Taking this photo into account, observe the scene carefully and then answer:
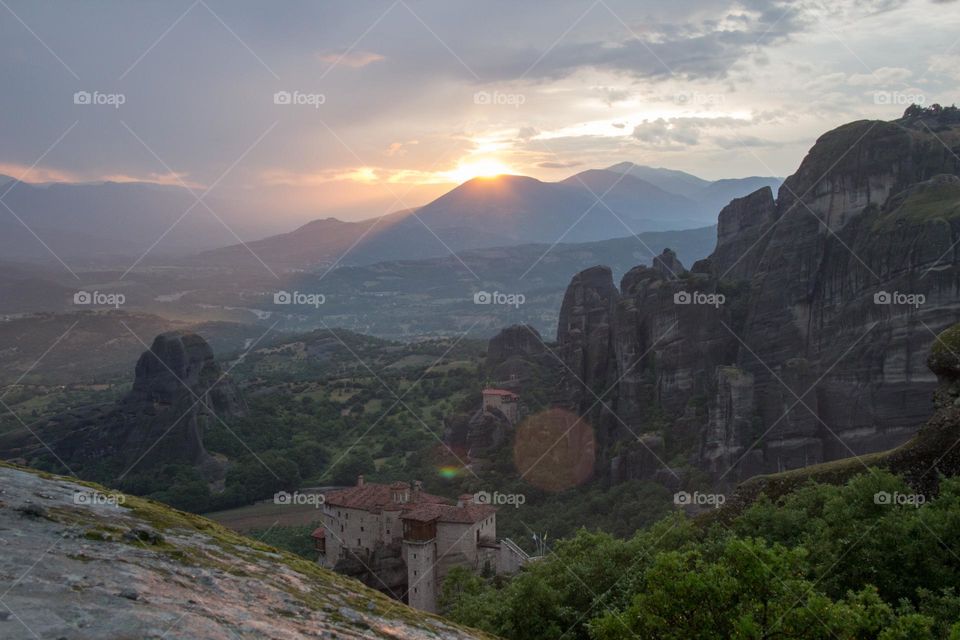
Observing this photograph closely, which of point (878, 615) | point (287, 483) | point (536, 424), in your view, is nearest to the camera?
point (878, 615)

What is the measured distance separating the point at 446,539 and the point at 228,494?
44.9 meters

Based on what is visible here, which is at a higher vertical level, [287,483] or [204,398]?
[204,398]

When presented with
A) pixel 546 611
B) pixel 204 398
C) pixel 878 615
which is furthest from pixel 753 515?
pixel 204 398

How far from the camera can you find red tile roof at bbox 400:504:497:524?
3738 cm

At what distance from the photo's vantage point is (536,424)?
73312 millimetres

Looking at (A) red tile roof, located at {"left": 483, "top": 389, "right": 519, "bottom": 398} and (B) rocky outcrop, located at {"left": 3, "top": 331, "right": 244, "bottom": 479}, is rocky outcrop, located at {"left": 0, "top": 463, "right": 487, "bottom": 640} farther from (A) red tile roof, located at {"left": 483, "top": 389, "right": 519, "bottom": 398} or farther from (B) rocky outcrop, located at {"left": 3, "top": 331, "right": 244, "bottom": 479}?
(B) rocky outcrop, located at {"left": 3, "top": 331, "right": 244, "bottom": 479}

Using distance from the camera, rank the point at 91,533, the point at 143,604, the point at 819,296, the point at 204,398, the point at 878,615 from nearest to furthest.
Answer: the point at 143,604
the point at 91,533
the point at 878,615
the point at 819,296
the point at 204,398

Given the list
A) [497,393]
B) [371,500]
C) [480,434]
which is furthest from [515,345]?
[371,500]

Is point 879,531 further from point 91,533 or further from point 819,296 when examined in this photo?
point 819,296

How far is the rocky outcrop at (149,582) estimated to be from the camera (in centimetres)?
986

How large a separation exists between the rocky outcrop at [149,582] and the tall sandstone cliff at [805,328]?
45.6 m

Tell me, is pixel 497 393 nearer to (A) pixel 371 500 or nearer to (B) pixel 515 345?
(B) pixel 515 345

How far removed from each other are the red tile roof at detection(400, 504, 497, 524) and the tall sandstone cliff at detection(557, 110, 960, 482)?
2606 cm

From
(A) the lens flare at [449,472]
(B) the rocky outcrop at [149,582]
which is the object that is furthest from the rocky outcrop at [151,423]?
(B) the rocky outcrop at [149,582]
